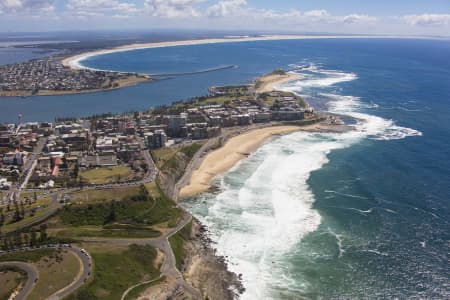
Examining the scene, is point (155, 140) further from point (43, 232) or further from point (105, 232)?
point (43, 232)

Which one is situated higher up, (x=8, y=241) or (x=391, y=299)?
(x=8, y=241)

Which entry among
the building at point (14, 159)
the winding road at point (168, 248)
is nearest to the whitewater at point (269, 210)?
the winding road at point (168, 248)

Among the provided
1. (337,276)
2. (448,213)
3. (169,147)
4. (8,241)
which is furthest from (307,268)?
(169,147)

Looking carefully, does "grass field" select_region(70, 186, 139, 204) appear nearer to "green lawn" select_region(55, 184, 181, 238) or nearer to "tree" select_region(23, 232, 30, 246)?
"green lawn" select_region(55, 184, 181, 238)

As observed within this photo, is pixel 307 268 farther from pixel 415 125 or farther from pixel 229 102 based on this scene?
pixel 229 102

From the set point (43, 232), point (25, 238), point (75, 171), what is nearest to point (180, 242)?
point (43, 232)

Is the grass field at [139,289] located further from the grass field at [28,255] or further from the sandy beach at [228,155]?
the sandy beach at [228,155]
